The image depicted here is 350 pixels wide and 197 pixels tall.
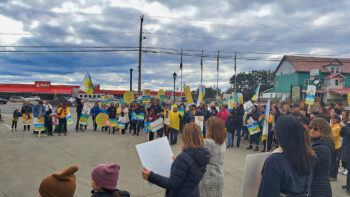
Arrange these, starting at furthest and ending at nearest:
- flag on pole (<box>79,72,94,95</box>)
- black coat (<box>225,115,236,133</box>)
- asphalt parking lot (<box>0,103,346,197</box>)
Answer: flag on pole (<box>79,72,94,95</box>) → black coat (<box>225,115,236,133</box>) → asphalt parking lot (<box>0,103,346,197</box>)

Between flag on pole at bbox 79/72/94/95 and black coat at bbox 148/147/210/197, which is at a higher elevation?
flag on pole at bbox 79/72/94/95

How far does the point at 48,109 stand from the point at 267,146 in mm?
10565

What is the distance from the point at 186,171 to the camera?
7.91 feet

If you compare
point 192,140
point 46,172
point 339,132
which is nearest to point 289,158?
point 192,140

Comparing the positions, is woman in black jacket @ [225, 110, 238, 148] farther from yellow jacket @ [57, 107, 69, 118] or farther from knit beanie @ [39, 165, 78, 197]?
knit beanie @ [39, 165, 78, 197]

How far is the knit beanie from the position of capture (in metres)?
1.97

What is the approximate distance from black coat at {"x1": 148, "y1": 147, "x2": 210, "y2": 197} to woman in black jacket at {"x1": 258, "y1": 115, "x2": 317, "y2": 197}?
73 cm

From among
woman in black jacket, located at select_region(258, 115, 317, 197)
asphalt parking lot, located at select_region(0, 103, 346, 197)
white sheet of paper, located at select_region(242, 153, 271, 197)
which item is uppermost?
woman in black jacket, located at select_region(258, 115, 317, 197)

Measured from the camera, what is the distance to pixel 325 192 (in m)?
2.79

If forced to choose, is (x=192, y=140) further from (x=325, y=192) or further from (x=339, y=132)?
(x=339, y=132)

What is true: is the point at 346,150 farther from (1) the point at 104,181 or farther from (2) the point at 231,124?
(1) the point at 104,181

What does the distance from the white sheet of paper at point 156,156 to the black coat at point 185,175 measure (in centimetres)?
25

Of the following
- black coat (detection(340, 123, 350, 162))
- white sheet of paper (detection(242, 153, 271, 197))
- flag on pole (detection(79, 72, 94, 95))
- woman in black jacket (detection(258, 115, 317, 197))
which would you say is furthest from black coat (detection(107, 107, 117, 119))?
woman in black jacket (detection(258, 115, 317, 197))

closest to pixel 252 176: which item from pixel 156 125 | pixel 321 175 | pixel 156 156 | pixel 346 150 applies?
pixel 321 175
